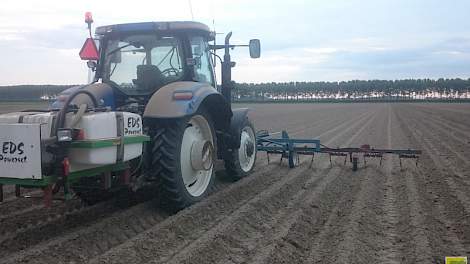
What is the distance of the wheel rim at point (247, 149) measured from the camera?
727 centimetres

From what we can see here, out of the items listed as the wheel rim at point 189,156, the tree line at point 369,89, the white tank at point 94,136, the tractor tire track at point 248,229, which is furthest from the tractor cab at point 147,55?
the tree line at point 369,89

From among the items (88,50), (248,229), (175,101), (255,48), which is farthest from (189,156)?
(255,48)

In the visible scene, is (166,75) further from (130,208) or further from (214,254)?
(214,254)

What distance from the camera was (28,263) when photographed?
11.7 feet

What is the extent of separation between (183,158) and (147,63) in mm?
1230

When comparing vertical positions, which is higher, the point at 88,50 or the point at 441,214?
the point at 88,50

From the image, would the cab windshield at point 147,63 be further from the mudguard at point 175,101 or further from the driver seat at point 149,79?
the mudguard at point 175,101

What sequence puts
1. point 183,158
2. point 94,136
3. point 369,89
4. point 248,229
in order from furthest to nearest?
1. point 369,89
2. point 183,158
3. point 248,229
4. point 94,136

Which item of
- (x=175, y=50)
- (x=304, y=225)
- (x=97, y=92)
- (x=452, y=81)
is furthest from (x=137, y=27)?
(x=452, y=81)

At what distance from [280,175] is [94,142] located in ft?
13.8

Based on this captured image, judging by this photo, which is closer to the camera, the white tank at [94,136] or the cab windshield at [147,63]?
the white tank at [94,136]

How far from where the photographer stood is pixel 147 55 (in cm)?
562

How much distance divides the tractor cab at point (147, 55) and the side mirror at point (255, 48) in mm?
969

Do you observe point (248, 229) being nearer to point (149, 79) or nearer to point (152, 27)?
point (149, 79)
